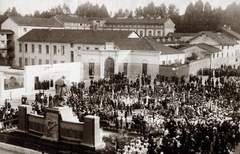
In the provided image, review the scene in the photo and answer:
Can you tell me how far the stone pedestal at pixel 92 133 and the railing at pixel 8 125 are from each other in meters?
4.52

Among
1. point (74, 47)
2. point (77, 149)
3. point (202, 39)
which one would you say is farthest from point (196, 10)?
point (77, 149)

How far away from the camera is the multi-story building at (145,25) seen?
59656mm

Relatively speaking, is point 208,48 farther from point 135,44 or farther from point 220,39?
point 135,44

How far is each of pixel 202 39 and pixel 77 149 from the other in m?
31.7

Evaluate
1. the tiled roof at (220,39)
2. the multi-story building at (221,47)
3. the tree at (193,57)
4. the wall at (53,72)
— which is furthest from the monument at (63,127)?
the tiled roof at (220,39)

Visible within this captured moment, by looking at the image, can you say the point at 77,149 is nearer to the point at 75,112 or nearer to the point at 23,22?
the point at 75,112

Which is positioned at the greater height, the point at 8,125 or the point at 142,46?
the point at 142,46

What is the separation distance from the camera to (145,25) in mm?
60594

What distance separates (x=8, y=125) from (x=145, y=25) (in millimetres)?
46703

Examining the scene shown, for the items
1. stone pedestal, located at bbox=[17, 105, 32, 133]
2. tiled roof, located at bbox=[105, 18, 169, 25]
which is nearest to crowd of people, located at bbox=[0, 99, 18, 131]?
stone pedestal, located at bbox=[17, 105, 32, 133]

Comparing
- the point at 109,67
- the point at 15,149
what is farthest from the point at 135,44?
the point at 15,149

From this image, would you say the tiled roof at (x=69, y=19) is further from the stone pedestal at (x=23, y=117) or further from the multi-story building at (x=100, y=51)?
the stone pedestal at (x=23, y=117)

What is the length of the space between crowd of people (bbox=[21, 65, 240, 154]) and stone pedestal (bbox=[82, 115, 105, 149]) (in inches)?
55.3

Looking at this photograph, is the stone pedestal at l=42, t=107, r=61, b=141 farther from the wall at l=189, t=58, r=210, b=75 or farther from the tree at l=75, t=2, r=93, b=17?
the tree at l=75, t=2, r=93, b=17
